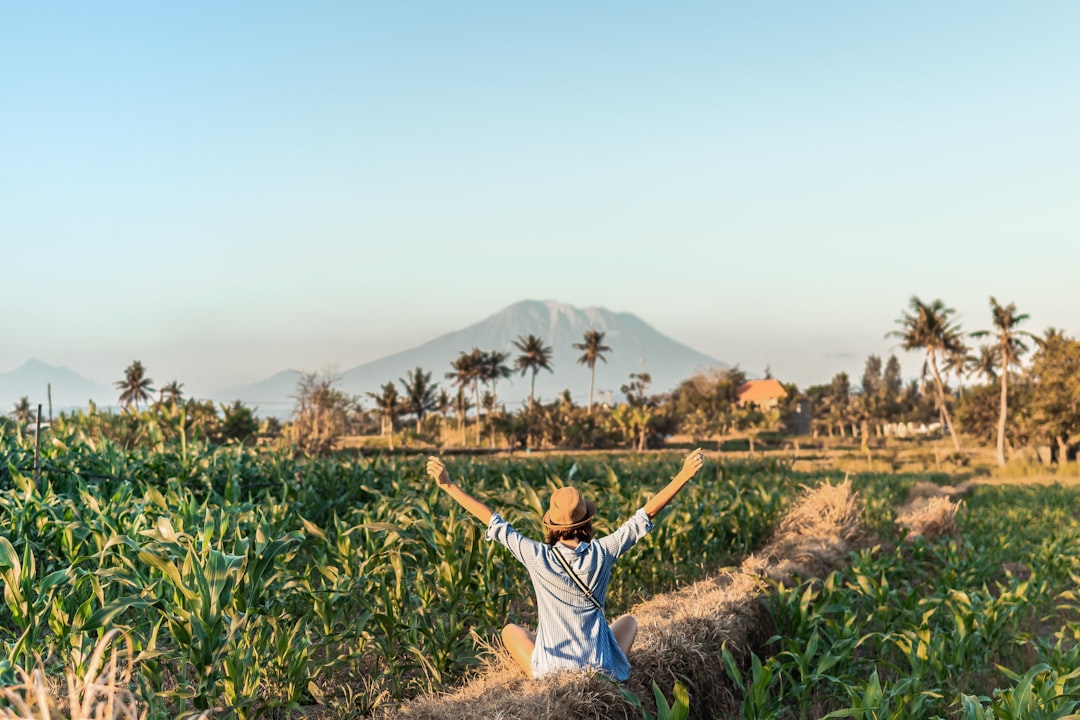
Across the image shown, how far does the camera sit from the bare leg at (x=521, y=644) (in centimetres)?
481

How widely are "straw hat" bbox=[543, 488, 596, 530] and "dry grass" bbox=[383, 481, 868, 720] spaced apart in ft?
2.79

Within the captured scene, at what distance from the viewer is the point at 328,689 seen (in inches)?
202

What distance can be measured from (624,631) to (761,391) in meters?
95.6

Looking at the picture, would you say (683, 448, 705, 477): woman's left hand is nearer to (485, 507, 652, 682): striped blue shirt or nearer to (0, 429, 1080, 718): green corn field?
(485, 507, 652, 682): striped blue shirt

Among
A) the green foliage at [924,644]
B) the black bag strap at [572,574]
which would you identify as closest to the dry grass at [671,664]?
the green foliage at [924,644]

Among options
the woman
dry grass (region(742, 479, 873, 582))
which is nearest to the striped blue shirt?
the woman

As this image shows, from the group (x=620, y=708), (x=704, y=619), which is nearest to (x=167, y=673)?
(x=620, y=708)

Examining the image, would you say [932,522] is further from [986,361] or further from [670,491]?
[986,361]

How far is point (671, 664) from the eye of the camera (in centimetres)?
514

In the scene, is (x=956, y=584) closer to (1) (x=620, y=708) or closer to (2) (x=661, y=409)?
(1) (x=620, y=708)

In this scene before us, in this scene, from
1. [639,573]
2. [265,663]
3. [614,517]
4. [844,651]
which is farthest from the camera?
[614,517]

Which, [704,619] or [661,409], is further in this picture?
[661,409]

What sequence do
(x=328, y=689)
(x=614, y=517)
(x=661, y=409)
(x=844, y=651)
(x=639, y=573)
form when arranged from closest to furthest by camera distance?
(x=328, y=689) → (x=844, y=651) → (x=639, y=573) → (x=614, y=517) → (x=661, y=409)

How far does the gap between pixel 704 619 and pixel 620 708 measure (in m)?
1.66
